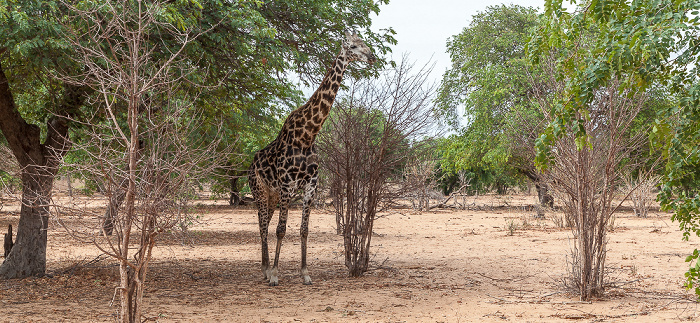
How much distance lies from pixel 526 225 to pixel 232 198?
18.6m

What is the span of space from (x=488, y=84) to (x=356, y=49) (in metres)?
17.4

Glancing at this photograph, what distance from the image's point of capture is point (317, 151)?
9.95 m

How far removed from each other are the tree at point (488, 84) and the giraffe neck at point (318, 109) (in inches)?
637

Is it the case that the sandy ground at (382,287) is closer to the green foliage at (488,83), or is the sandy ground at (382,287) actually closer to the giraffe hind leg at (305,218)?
the giraffe hind leg at (305,218)

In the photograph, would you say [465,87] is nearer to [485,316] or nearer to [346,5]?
[346,5]

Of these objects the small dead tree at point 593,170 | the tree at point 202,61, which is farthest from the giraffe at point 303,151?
the small dead tree at point 593,170

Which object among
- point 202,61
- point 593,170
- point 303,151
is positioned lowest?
point 593,170

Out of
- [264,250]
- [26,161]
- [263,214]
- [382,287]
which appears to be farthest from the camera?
[263,214]

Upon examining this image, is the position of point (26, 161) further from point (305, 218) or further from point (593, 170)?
point (593, 170)

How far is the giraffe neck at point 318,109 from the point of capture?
938 cm

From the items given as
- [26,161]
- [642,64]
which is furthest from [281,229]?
[642,64]

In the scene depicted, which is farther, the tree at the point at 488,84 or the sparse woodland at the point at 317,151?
the tree at the point at 488,84

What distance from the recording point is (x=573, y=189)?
24.7 feet

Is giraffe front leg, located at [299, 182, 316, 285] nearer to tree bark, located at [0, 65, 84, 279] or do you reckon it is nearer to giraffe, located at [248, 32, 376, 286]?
giraffe, located at [248, 32, 376, 286]
